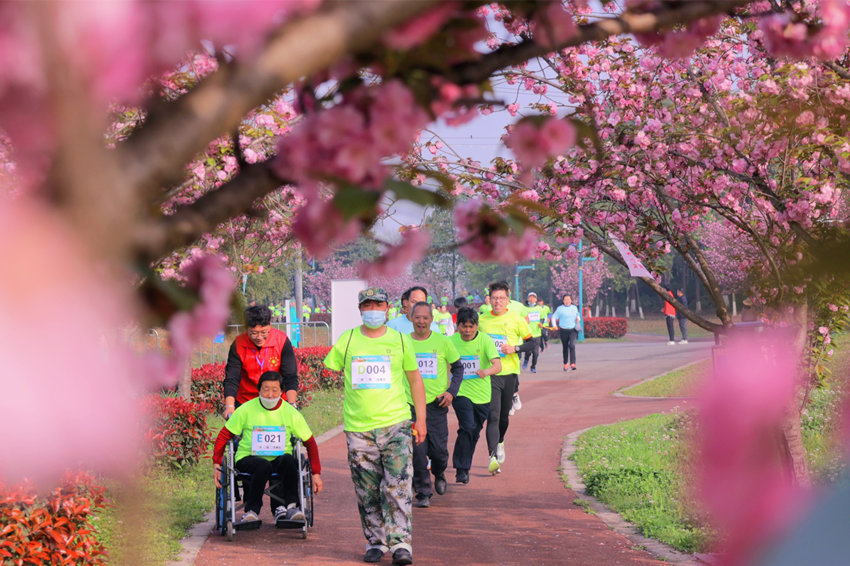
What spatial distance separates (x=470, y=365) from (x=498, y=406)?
82 centimetres

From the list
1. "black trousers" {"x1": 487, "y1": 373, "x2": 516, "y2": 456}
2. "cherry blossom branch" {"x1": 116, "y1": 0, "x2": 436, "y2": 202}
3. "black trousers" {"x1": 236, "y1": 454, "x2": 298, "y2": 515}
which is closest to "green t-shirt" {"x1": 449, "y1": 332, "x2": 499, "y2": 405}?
"black trousers" {"x1": 487, "y1": 373, "x2": 516, "y2": 456}

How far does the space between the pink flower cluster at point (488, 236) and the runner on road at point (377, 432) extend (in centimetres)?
569

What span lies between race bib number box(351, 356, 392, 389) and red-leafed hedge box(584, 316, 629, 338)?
3878 cm

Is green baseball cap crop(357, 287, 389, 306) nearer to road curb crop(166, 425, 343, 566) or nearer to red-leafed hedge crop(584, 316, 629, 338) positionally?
road curb crop(166, 425, 343, 566)

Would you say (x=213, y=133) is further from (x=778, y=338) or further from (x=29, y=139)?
(x=778, y=338)

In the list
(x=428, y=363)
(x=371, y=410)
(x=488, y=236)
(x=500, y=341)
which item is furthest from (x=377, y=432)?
(x=488, y=236)

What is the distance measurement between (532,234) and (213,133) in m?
0.59

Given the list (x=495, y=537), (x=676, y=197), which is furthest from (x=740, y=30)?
(x=495, y=537)

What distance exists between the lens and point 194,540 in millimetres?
7395

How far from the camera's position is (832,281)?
83 cm

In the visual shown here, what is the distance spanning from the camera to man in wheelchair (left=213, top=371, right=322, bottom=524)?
7477 mm

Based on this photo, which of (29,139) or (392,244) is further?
(392,244)

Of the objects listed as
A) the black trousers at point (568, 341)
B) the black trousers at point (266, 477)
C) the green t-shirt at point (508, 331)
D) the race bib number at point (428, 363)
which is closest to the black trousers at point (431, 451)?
the race bib number at point (428, 363)

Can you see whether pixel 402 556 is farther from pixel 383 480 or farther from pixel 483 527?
pixel 483 527
